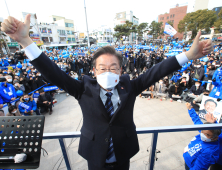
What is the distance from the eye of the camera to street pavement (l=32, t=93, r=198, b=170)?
9.06 feet

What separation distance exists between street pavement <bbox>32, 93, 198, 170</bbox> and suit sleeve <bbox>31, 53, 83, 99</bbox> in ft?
4.84

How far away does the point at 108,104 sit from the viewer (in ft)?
3.71

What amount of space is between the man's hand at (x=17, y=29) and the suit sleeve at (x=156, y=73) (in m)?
1.01

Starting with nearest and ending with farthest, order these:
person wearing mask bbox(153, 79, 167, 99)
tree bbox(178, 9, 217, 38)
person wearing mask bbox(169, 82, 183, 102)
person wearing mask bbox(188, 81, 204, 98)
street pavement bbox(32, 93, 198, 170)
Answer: street pavement bbox(32, 93, 198, 170)
person wearing mask bbox(188, 81, 204, 98)
person wearing mask bbox(169, 82, 183, 102)
person wearing mask bbox(153, 79, 167, 99)
tree bbox(178, 9, 217, 38)

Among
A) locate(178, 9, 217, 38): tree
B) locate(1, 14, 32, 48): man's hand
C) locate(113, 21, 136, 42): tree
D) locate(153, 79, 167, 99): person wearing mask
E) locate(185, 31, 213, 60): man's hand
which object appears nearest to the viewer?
locate(1, 14, 32, 48): man's hand

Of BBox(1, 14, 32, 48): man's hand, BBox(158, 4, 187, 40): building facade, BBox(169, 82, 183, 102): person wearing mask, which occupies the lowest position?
BBox(169, 82, 183, 102): person wearing mask

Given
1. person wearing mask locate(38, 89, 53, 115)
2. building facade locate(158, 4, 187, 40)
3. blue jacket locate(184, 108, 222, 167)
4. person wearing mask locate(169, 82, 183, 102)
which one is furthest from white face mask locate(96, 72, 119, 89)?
building facade locate(158, 4, 187, 40)

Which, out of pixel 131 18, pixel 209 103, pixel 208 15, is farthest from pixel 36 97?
pixel 131 18

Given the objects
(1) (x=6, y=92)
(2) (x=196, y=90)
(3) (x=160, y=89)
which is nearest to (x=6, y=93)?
(1) (x=6, y=92)

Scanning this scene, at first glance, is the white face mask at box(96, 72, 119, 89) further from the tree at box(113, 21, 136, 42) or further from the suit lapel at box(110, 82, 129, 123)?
the tree at box(113, 21, 136, 42)

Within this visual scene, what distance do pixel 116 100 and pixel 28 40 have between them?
879mm

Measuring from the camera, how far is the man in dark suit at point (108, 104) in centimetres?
106

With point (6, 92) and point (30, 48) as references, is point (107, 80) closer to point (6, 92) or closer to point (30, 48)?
point (30, 48)

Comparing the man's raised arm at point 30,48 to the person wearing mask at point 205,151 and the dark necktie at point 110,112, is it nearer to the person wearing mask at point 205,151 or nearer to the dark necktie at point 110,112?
the dark necktie at point 110,112
